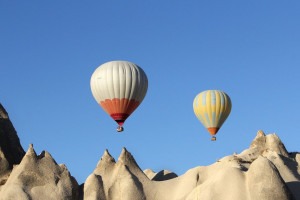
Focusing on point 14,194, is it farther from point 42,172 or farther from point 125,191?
point 125,191

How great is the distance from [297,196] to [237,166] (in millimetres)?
2342

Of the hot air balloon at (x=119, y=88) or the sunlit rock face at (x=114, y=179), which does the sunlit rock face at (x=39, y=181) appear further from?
the hot air balloon at (x=119, y=88)

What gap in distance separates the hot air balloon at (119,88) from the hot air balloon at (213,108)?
15.3 ft

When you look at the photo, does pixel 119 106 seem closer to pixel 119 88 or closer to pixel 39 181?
pixel 119 88

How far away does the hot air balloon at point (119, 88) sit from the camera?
102ft

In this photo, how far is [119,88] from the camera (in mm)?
31188

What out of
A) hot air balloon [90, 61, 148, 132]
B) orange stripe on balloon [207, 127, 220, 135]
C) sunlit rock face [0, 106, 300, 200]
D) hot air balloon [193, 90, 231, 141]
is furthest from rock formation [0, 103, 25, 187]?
orange stripe on balloon [207, 127, 220, 135]

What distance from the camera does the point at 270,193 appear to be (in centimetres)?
2300

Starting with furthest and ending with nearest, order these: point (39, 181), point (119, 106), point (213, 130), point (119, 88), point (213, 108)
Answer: point (213, 130) → point (213, 108) → point (119, 106) → point (119, 88) → point (39, 181)

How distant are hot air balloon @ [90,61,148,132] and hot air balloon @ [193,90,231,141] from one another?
4.67m

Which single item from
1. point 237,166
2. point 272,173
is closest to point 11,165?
point 237,166

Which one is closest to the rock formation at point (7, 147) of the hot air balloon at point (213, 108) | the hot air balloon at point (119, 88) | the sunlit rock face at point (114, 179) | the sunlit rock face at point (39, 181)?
the sunlit rock face at point (114, 179)

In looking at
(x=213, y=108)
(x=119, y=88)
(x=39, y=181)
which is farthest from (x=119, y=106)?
(x=213, y=108)

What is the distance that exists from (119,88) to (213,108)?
622cm
